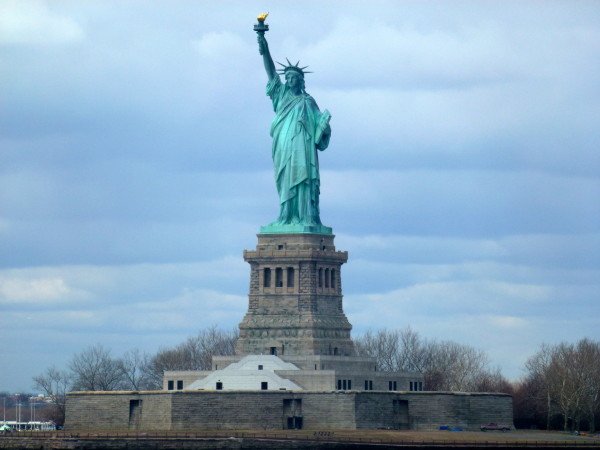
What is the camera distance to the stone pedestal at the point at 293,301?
110500 millimetres

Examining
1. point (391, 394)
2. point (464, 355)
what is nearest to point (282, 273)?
point (391, 394)

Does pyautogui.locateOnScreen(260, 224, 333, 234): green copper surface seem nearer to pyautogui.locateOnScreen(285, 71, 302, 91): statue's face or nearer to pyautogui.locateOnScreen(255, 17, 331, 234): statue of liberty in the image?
pyautogui.locateOnScreen(255, 17, 331, 234): statue of liberty

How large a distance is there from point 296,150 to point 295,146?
0.26 meters

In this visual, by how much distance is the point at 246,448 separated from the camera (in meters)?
96.0

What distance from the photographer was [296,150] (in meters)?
112

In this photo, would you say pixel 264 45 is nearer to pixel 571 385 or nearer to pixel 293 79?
pixel 293 79

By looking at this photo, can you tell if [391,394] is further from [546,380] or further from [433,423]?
[546,380]

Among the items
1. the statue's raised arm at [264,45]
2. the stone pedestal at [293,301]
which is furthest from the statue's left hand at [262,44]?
the stone pedestal at [293,301]

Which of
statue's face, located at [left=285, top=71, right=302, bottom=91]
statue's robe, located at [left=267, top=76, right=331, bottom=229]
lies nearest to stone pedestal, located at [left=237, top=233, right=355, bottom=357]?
statue's robe, located at [left=267, top=76, right=331, bottom=229]

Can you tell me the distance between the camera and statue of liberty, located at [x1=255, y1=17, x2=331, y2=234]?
112188 mm

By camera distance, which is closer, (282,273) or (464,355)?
(282,273)

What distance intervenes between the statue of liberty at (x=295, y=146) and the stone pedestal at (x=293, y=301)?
52.7 inches

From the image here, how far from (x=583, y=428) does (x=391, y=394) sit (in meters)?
20.9

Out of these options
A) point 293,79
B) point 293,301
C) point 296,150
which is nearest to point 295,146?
point 296,150
